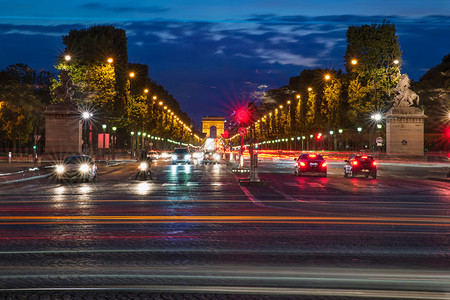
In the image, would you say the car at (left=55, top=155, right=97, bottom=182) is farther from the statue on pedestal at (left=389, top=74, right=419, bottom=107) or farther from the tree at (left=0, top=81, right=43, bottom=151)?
the tree at (left=0, top=81, right=43, bottom=151)

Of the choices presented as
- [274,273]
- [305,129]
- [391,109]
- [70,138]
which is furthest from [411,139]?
[274,273]

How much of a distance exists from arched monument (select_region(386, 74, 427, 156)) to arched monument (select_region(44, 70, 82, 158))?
31.6 m

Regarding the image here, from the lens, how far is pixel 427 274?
7.29 metres

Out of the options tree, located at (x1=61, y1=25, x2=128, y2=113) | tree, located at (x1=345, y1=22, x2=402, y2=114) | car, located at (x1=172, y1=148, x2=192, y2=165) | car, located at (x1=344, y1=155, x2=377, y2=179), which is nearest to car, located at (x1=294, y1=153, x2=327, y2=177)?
car, located at (x1=344, y1=155, x2=377, y2=179)

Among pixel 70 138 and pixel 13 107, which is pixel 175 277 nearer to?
pixel 70 138

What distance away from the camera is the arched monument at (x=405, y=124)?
57.2 m

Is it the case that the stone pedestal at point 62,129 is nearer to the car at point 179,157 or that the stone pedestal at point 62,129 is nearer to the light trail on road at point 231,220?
the car at point 179,157

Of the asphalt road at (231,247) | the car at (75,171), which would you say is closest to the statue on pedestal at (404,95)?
the car at (75,171)

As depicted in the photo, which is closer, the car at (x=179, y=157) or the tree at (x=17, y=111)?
the car at (x=179, y=157)

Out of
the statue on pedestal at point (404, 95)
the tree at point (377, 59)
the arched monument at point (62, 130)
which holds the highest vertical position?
the tree at point (377, 59)

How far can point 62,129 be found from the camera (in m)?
55.1

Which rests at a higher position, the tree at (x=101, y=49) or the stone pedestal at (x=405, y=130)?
the tree at (x=101, y=49)

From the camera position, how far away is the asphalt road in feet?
22.3

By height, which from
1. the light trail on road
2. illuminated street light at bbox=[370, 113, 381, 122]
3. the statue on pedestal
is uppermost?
the statue on pedestal
